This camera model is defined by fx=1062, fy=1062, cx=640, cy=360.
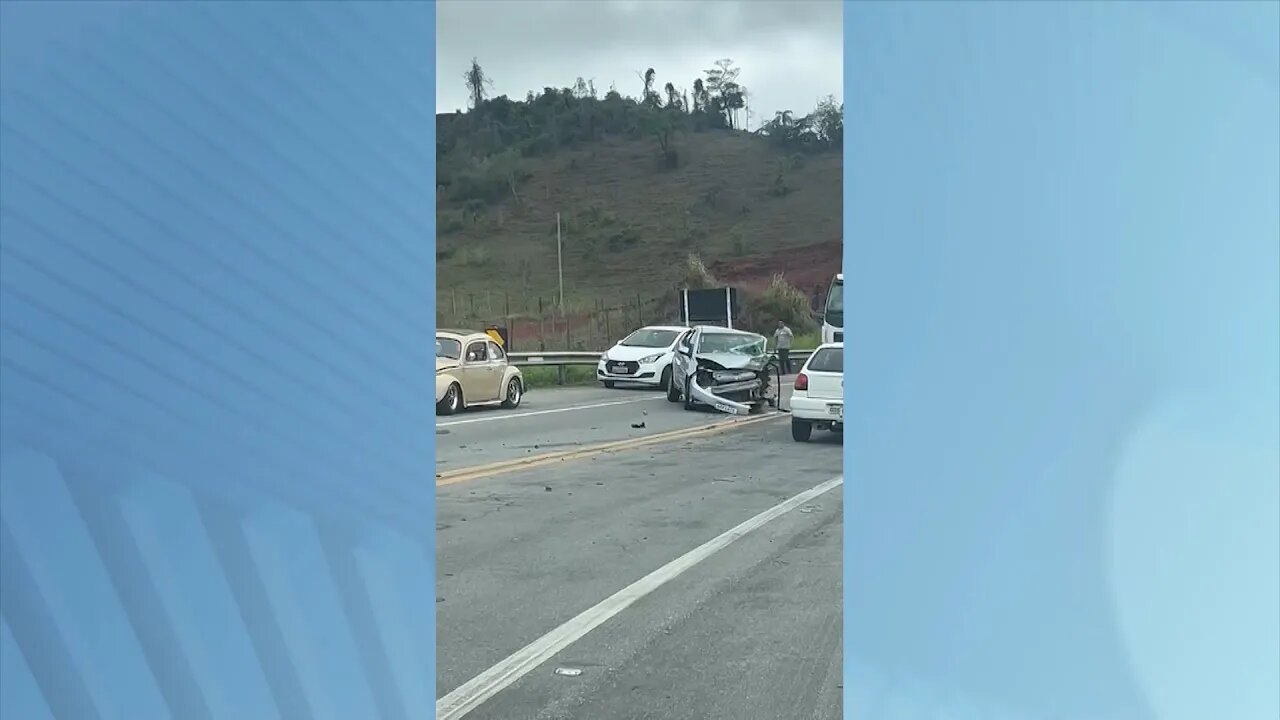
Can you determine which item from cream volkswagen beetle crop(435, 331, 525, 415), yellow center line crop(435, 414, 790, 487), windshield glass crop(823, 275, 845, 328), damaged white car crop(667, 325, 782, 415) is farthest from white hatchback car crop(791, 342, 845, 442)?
cream volkswagen beetle crop(435, 331, 525, 415)

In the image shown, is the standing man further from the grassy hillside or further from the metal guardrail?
the grassy hillside

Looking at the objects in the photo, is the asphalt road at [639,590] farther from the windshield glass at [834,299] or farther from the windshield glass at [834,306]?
the windshield glass at [834,299]

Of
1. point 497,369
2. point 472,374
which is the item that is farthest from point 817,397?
point 497,369

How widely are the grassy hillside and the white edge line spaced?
1726 inches

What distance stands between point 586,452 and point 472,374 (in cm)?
574

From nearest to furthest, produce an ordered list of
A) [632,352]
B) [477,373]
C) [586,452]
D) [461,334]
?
[586,452] → [477,373] → [461,334] → [632,352]

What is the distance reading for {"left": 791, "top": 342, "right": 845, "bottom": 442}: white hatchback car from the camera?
12219 millimetres

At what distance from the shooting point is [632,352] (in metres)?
20.7

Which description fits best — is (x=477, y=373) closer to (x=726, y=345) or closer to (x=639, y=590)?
(x=726, y=345)

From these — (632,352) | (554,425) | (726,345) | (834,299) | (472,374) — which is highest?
(834,299)
